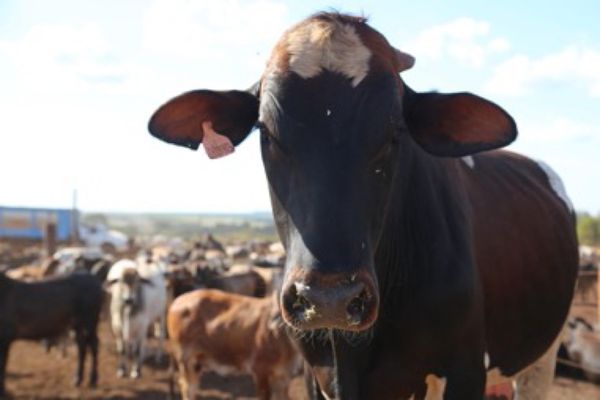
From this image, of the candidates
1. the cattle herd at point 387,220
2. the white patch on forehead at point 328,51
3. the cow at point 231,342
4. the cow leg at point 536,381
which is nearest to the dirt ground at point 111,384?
Result: the cow at point 231,342

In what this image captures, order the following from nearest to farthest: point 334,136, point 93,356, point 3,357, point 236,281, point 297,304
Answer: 1. point 297,304
2. point 334,136
3. point 3,357
4. point 93,356
5. point 236,281

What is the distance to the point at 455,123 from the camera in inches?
109

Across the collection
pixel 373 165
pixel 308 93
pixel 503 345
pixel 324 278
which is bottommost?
pixel 503 345

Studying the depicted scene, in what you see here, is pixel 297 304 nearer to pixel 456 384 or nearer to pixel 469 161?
pixel 456 384

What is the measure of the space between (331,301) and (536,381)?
3.06 metres

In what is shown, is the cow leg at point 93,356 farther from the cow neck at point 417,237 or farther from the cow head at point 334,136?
the cow neck at point 417,237

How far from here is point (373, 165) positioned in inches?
94.0

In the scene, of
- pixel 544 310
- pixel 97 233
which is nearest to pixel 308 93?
pixel 544 310

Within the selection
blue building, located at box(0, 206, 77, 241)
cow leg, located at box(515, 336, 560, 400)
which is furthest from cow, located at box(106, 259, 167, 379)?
blue building, located at box(0, 206, 77, 241)

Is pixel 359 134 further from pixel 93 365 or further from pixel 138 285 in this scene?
pixel 138 285

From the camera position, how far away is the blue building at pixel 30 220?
36.8 metres

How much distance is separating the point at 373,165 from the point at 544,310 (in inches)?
69.0

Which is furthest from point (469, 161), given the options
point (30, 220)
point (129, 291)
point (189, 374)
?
point (30, 220)

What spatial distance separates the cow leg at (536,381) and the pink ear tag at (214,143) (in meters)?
2.73
